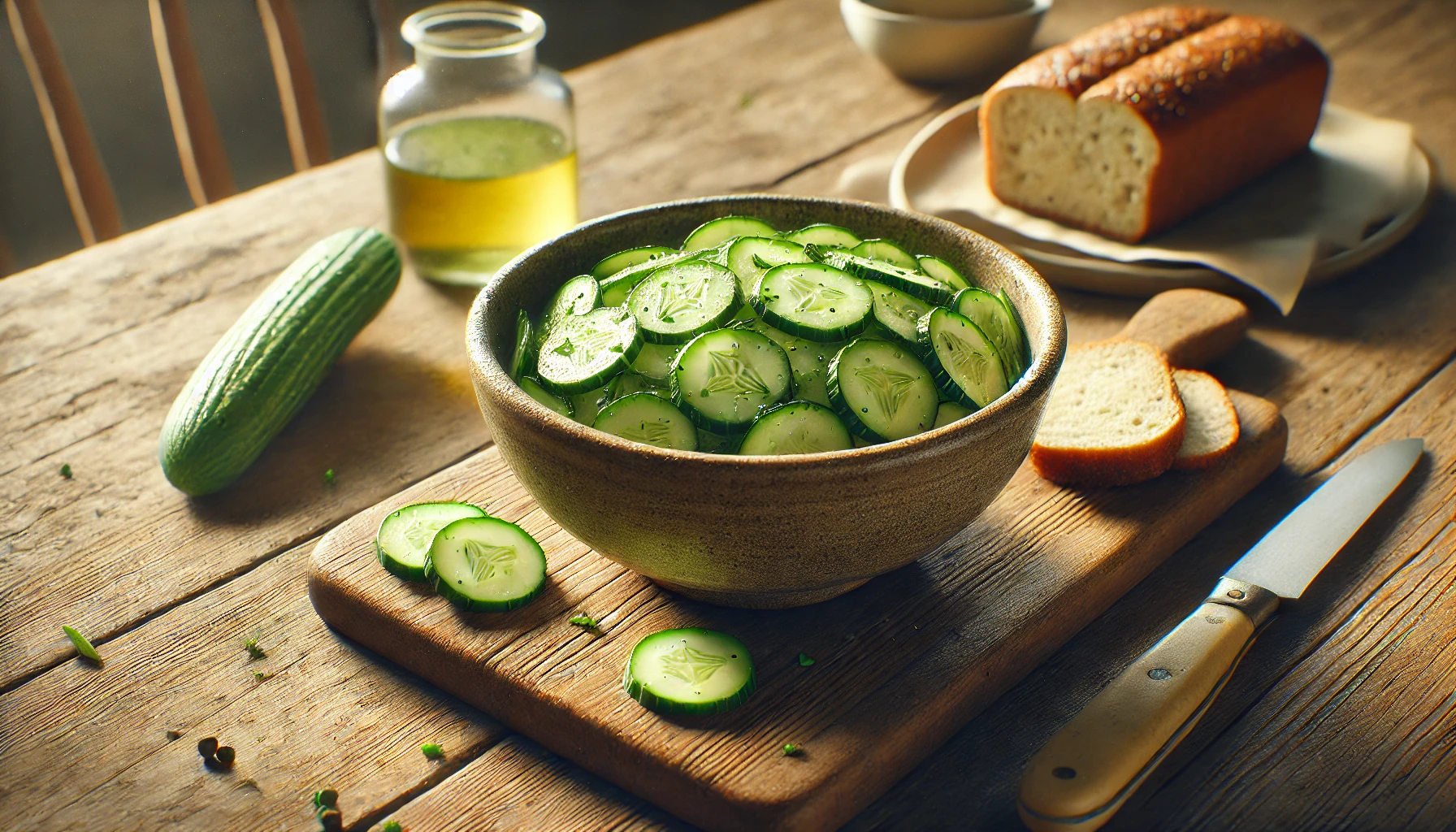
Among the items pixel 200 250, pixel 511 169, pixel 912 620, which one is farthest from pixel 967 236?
pixel 200 250

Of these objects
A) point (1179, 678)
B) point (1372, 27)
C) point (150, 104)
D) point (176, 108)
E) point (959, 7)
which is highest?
point (1179, 678)

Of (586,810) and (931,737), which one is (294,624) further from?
(931,737)

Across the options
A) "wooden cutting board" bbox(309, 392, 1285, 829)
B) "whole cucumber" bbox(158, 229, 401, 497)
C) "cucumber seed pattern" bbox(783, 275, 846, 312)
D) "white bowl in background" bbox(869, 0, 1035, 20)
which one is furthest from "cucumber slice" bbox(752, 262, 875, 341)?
"white bowl in background" bbox(869, 0, 1035, 20)

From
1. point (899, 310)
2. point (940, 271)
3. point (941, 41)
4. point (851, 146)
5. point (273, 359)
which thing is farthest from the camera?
point (941, 41)

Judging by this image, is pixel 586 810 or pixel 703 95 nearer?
pixel 586 810

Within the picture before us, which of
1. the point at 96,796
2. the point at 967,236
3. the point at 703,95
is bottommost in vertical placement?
the point at 703,95

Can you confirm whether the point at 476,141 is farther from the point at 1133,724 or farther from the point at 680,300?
the point at 1133,724

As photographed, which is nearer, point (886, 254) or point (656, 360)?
point (656, 360)

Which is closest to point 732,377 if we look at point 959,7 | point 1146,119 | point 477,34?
point 477,34
